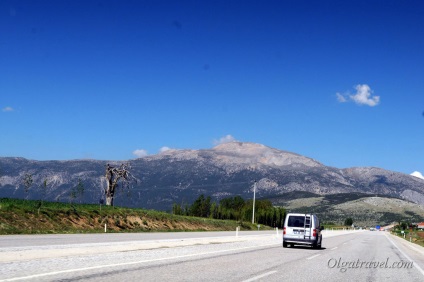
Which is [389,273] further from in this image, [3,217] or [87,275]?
[3,217]

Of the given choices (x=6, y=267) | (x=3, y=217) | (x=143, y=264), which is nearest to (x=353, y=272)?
(x=143, y=264)

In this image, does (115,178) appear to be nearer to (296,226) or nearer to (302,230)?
(296,226)

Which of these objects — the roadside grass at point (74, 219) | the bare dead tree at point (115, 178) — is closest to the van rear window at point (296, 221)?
the roadside grass at point (74, 219)

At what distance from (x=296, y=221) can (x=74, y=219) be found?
3120cm

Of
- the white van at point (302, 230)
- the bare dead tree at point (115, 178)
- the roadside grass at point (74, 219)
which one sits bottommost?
the roadside grass at point (74, 219)

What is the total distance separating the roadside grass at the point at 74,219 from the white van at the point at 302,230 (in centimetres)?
2046

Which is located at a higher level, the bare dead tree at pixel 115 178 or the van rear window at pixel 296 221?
the bare dead tree at pixel 115 178

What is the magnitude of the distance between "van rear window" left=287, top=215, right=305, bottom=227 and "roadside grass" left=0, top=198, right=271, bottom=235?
2057cm

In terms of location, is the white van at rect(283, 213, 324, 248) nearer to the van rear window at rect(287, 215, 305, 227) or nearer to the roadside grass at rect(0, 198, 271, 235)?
the van rear window at rect(287, 215, 305, 227)

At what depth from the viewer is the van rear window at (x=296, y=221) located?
91.2 ft

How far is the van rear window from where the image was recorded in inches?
1094

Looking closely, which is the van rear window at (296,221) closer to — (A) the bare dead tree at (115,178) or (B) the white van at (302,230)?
(B) the white van at (302,230)

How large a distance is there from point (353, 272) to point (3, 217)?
114 ft

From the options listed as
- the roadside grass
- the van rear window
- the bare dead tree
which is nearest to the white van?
the van rear window
